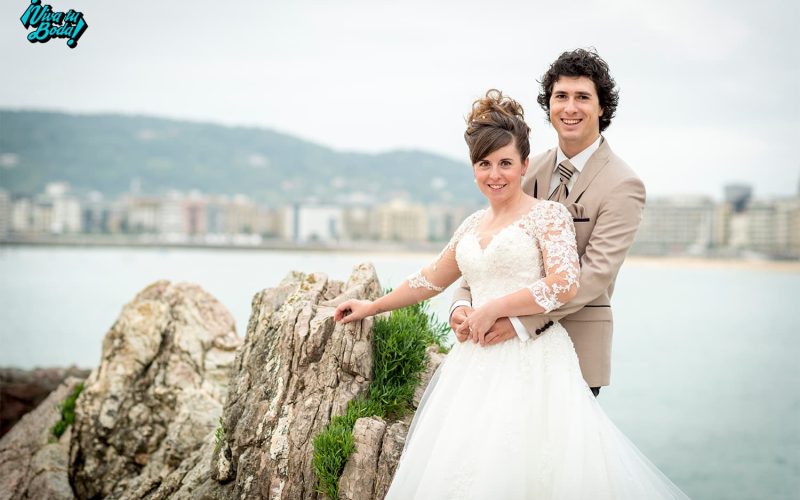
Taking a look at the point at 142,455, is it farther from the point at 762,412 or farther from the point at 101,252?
the point at 101,252

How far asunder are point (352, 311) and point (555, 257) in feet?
6.39

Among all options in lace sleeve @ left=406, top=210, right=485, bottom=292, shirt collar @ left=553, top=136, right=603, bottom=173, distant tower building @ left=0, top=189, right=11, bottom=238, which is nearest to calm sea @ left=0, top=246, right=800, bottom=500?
lace sleeve @ left=406, top=210, right=485, bottom=292

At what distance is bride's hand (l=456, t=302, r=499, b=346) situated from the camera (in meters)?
4.28

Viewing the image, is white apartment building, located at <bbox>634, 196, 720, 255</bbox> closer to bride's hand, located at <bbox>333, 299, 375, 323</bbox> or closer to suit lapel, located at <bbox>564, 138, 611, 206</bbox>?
bride's hand, located at <bbox>333, 299, 375, 323</bbox>

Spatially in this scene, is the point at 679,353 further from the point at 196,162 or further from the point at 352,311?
the point at 196,162

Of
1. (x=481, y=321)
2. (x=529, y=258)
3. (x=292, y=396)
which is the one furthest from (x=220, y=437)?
(x=529, y=258)

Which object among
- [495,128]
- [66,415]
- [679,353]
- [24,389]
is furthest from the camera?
[679,353]

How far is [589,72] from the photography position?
4.41 m

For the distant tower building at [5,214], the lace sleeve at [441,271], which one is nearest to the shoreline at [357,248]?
Result: the distant tower building at [5,214]

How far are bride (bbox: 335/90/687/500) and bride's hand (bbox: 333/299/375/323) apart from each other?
3.61 ft

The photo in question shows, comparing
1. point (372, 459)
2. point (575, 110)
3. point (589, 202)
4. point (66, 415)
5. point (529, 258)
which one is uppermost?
point (575, 110)

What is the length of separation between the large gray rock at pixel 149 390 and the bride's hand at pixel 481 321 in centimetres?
429

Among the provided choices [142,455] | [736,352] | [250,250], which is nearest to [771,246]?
[736,352]

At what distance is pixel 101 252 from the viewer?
132 metres
